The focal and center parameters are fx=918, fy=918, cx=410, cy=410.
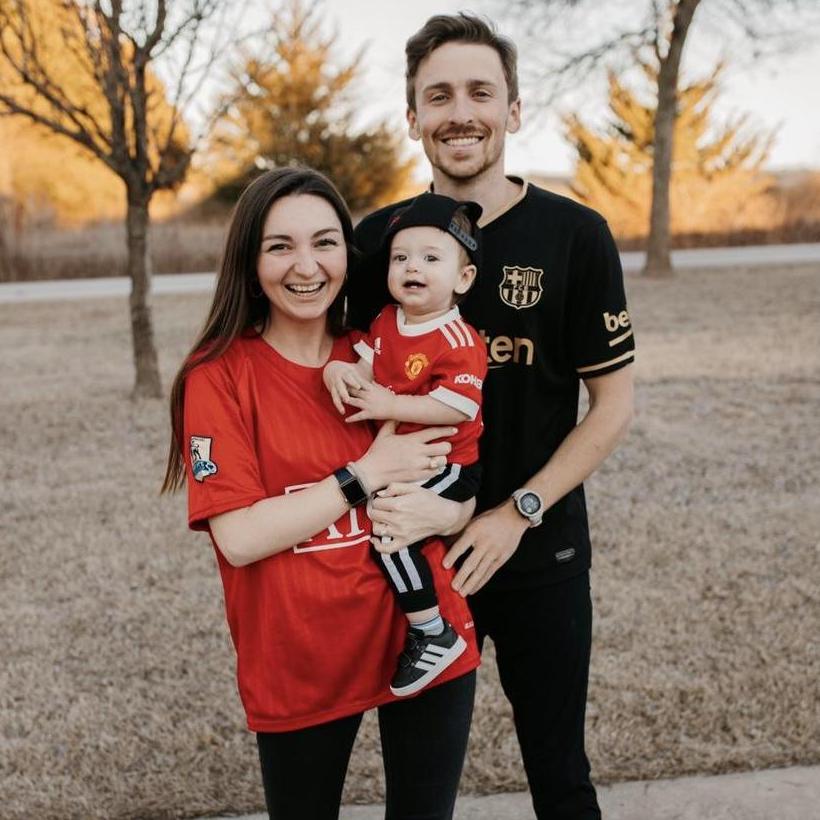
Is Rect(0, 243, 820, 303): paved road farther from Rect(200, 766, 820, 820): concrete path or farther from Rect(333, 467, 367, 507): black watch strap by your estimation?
Rect(333, 467, 367, 507): black watch strap

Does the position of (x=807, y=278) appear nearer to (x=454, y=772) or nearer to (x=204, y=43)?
(x=204, y=43)

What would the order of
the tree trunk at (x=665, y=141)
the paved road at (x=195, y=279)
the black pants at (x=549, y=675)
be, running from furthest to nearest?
the paved road at (x=195, y=279)
the tree trunk at (x=665, y=141)
the black pants at (x=549, y=675)

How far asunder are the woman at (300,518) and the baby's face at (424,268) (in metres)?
0.12

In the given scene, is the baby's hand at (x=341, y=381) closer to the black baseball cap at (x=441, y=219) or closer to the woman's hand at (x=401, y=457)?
the woman's hand at (x=401, y=457)

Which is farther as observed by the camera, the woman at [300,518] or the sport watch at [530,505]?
the sport watch at [530,505]

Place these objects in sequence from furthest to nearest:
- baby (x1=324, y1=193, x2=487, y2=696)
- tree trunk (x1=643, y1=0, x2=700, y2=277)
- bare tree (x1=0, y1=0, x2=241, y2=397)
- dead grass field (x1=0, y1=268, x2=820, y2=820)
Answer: tree trunk (x1=643, y1=0, x2=700, y2=277) → bare tree (x1=0, y1=0, x2=241, y2=397) → dead grass field (x1=0, y1=268, x2=820, y2=820) → baby (x1=324, y1=193, x2=487, y2=696)

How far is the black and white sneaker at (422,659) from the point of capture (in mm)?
1781

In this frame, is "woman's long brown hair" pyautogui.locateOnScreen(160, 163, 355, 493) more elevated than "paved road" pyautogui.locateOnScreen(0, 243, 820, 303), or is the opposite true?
"woman's long brown hair" pyautogui.locateOnScreen(160, 163, 355, 493)

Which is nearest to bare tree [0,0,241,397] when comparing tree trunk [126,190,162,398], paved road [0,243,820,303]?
tree trunk [126,190,162,398]

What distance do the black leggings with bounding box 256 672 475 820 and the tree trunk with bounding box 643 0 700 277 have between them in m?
16.7

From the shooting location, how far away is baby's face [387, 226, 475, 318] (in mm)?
1875

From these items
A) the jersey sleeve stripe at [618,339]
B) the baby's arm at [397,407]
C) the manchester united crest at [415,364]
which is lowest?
the baby's arm at [397,407]

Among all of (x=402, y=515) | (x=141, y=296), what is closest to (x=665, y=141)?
(x=141, y=296)

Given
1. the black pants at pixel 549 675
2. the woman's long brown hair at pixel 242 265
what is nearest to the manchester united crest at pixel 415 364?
the woman's long brown hair at pixel 242 265
